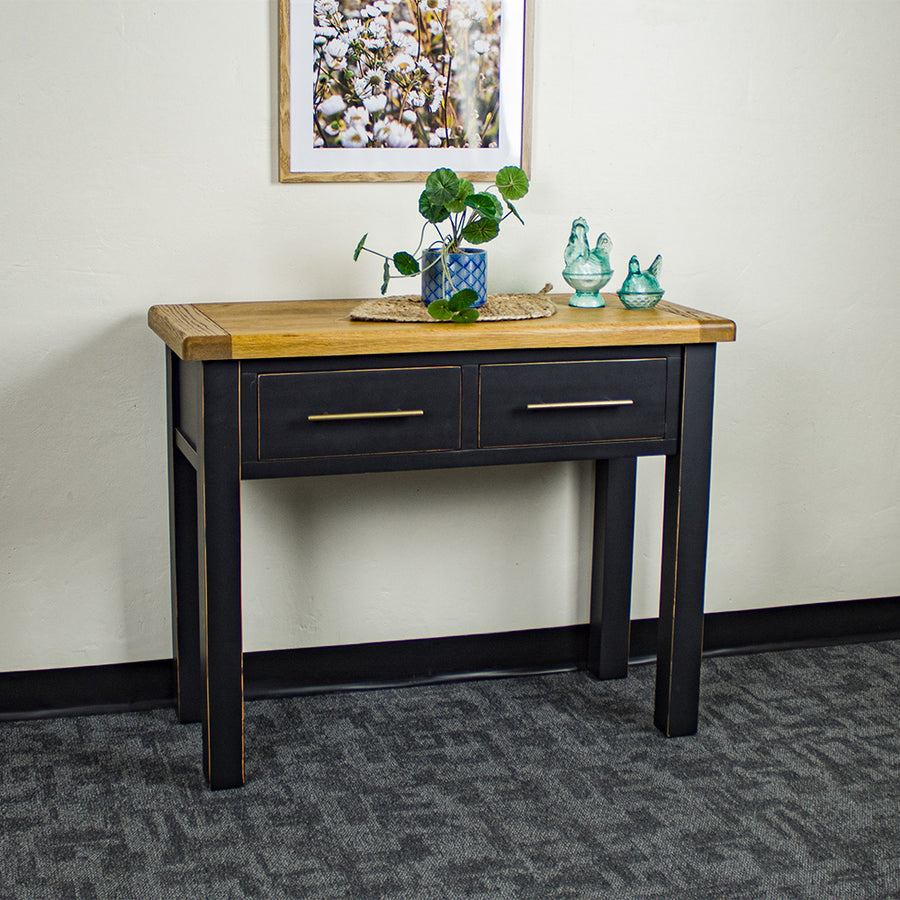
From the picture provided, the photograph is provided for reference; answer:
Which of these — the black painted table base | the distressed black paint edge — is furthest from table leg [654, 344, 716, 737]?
the distressed black paint edge

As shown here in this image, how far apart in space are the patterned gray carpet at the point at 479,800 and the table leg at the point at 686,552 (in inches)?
3.6

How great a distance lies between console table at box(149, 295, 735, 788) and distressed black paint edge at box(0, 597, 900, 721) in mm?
212

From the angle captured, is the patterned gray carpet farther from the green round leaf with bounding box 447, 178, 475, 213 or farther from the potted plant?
the green round leaf with bounding box 447, 178, 475, 213

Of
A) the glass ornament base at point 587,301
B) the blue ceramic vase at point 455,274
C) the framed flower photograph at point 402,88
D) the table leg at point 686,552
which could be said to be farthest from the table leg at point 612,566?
the framed flower photograph at point 402,88

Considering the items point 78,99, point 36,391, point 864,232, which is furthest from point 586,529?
Answer: point 78,99

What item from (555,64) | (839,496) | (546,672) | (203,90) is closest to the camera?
(203,90)

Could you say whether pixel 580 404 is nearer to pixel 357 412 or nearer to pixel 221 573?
pixel 357 412

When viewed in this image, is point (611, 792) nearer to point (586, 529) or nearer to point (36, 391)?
point (586, 529)

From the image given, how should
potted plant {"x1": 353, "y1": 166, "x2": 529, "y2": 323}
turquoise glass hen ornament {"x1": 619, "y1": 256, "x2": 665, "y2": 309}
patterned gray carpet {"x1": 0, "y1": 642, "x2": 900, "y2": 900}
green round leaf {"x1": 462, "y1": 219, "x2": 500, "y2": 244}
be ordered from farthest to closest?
turquoise glass hen ornament {"x1": 619, "y1": 256, "x2": 665, "y2": 309}
green round leaf {"x1": 462, "y1": 219, "x2": 500, "y2": 244}
potted plant {"x1": 353, "y1": 166, "x2": 529, "y2": 323}
patterned gray carpet {"x1": 0, "y1": 642, "x2": 900, "y2": 900}

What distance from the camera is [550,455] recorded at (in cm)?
208

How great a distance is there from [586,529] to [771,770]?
2.24 feet

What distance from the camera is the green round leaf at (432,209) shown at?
2.09 m

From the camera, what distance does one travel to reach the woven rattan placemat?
2.05 meters

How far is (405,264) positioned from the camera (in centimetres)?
217
